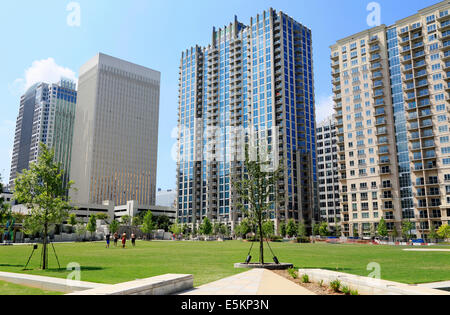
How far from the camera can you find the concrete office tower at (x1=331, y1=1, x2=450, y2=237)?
9825cm

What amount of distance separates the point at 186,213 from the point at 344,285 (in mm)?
153803

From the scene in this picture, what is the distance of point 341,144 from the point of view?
386 feet

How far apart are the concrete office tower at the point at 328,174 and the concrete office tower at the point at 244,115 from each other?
20870mm

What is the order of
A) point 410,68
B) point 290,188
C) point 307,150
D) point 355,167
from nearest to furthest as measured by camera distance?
1. point 410,68
2. point 355,167
3. point 290,188
4. point 307,150

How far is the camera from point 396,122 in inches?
4237

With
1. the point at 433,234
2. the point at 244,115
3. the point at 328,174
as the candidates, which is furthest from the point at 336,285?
the point at 328,174

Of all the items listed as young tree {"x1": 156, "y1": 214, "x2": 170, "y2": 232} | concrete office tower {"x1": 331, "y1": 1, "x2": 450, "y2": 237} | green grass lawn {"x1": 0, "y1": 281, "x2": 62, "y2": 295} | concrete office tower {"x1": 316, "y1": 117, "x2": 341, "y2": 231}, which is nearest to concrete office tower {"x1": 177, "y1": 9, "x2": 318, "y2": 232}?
young tree {"x1": 156, "y1": 214, "x2": 170, "y2": 232}

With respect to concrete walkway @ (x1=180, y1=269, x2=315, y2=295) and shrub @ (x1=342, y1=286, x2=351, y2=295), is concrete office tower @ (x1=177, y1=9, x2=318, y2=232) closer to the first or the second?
concrete walkway @ (x1=180, y1=269, x2=315, y2=295)

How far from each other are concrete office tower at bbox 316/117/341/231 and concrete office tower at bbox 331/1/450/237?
159ft

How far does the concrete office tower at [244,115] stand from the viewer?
453ft

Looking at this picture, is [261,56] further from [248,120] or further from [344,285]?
[344,285]

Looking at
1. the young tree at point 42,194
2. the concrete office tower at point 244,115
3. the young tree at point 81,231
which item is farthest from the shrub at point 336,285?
the concrete office tower at point 244,115

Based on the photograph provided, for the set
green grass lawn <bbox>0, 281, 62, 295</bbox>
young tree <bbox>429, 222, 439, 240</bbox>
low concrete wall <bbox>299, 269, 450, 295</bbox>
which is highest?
low concrete wall <bbox>299, 269, 450, 295</bbox>

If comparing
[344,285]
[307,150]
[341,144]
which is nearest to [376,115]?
[341,144]
